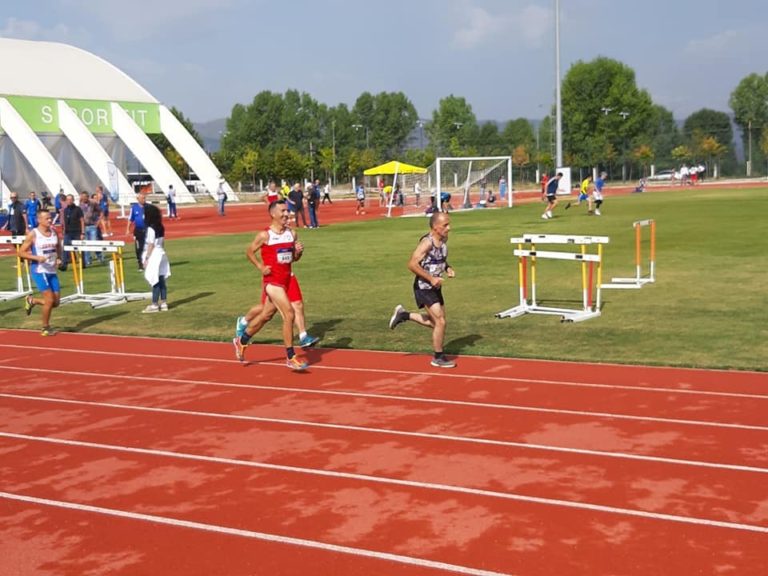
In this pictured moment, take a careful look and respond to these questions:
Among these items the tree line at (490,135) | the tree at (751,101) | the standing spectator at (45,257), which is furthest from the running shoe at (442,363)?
the tree at (751,101)

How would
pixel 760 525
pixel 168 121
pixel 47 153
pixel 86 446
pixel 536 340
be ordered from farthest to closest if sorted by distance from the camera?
1. pixel 168 121
2. pixel 47 153
3. pixel 536 340
4. pixel 86 446
5. pixel 760 525

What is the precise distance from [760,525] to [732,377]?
13.3 ft

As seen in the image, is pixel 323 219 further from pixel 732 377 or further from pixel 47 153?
pixel 732 377

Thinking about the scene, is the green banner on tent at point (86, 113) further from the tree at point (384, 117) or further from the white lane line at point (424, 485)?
the tree at point (384, 117)

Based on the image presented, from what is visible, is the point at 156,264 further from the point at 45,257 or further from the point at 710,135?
the point at 710,135

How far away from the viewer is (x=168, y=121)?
70.1m

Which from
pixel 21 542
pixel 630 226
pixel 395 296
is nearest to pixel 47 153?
pixel 630 226

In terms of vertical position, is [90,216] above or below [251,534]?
above

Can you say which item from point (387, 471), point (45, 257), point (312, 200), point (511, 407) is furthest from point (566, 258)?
point (312, 200)

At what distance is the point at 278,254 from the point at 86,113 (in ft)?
192

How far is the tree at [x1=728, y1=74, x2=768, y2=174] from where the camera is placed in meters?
116

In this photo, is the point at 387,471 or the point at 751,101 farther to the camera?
the point at 751,101

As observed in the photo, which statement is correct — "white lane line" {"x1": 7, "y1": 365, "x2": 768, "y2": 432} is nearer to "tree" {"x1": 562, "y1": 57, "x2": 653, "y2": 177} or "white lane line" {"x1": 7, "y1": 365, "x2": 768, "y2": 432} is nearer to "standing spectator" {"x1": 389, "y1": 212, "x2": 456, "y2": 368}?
"standing spectator" {"x1": 389, "y1": 212, "x2": 456, "y2": 368}

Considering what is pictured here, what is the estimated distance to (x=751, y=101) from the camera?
4621 inches
